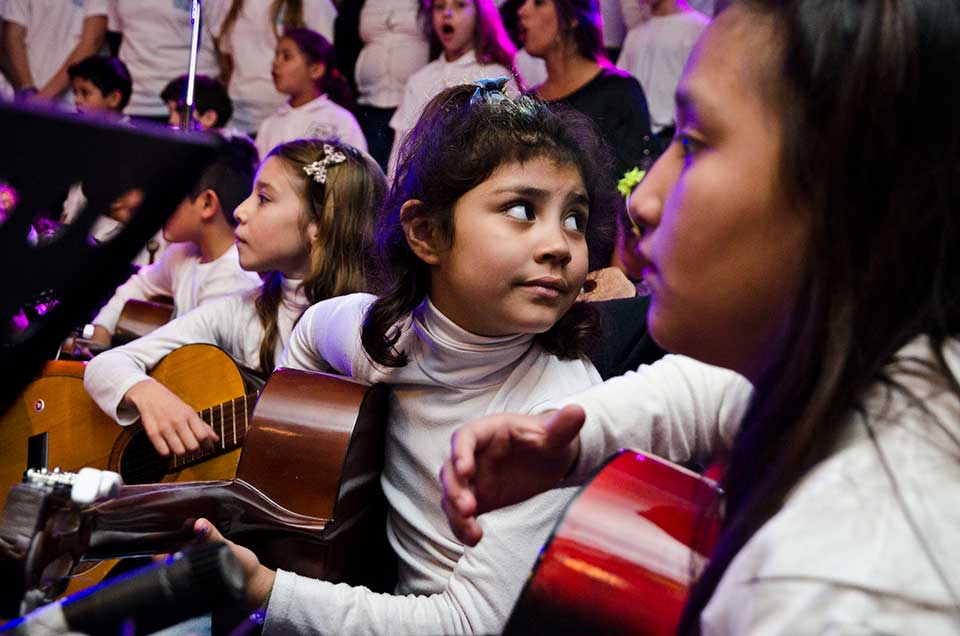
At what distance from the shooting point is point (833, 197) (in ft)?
1.91

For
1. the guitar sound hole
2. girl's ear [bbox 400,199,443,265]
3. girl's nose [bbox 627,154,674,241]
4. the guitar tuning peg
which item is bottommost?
the guitar sound hole

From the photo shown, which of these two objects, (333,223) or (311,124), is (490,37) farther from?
(333,223)

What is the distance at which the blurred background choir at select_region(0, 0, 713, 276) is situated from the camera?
9.92 ft

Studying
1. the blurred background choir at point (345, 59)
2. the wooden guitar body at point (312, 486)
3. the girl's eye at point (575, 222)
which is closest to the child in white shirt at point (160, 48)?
the blurred background choir at point (345, 59)

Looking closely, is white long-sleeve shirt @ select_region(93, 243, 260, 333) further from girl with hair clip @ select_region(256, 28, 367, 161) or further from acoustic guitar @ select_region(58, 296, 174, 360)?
girl with hair clip @ select_region(256, 28, 367, 161)

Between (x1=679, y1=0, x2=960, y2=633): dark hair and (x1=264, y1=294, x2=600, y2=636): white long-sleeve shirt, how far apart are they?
62cm

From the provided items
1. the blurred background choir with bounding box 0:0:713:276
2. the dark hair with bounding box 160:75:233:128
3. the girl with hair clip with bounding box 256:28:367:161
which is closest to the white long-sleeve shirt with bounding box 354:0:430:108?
the blurred background choir with bounding box 0:0:713:276

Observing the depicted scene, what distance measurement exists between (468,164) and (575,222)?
0.61 feet

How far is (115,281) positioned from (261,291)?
1568 millimetres

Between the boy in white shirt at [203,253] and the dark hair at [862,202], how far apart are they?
6.81 ft

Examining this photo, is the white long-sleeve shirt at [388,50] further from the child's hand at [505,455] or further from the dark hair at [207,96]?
the child's hand at [505,455]

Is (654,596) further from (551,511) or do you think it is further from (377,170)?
(377,170)

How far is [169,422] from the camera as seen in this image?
5.76ft

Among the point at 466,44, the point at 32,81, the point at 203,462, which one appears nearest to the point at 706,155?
the point at 203,462
